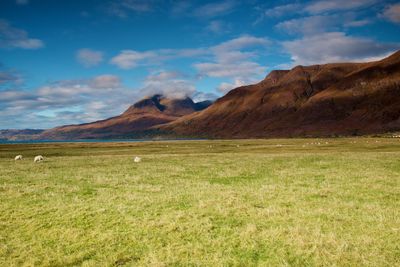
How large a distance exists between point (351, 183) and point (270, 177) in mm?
5953

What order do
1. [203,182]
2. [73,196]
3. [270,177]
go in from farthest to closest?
[270,177], [203,182], [73,196]

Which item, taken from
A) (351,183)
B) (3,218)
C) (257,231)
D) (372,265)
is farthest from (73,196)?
(351,183)

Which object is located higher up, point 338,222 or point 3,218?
point 3,218

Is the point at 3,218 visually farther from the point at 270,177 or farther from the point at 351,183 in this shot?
the point at 351,183

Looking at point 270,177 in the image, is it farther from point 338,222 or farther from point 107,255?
point 107,255

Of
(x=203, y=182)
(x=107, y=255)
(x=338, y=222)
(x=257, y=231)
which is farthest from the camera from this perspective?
(x=203, y=182)

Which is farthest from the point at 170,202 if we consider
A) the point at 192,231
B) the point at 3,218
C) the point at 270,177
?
the point at 270,177

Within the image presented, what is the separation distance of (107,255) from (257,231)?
526cm

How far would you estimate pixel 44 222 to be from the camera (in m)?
13.9

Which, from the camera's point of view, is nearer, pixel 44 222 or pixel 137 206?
pixel 44 222

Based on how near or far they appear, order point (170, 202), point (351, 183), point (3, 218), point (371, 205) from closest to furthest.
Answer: point (3, 218) → point (371, 205) → point (170, 202) → point (351, 183)

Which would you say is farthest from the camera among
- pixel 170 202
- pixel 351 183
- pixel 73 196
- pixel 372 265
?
pixel 351 183

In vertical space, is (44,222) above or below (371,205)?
above

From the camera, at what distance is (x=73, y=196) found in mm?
19297
